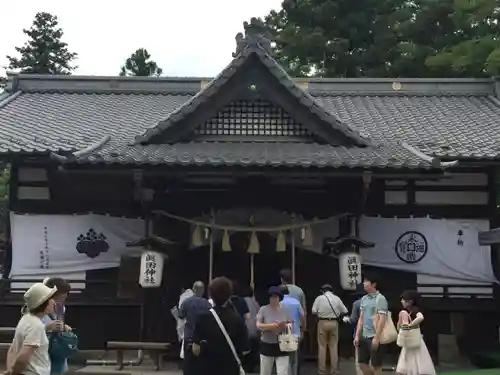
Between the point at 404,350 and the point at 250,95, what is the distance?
20.8 ft

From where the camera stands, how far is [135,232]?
1273cm

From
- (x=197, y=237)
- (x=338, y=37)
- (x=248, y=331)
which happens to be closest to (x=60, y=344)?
(x=248, y=331)

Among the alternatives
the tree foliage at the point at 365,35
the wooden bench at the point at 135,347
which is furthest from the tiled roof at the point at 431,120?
the tree foliage at the point at 365,35

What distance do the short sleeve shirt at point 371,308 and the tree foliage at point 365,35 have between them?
18.4 m

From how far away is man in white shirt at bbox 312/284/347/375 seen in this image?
10391 millimetres

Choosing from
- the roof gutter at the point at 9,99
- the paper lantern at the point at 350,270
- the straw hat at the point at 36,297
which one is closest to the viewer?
the straw hat at the point at 36,297

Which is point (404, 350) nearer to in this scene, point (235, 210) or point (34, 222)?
point (235, 210)

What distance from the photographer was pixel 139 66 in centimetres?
4350

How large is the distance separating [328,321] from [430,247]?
3445 millimetres

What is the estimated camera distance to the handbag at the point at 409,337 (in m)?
7.85

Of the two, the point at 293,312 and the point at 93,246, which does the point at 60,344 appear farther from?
the point at 93,246

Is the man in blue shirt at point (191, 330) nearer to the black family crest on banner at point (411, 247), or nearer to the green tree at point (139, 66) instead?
the black family crest on banner at point (411, 247)

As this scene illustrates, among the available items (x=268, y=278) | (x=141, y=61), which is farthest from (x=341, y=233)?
(x=141, y=61)

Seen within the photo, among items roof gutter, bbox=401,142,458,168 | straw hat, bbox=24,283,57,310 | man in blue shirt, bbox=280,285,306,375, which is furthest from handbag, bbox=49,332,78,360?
roof gutter, bbox=401,142,458,168
